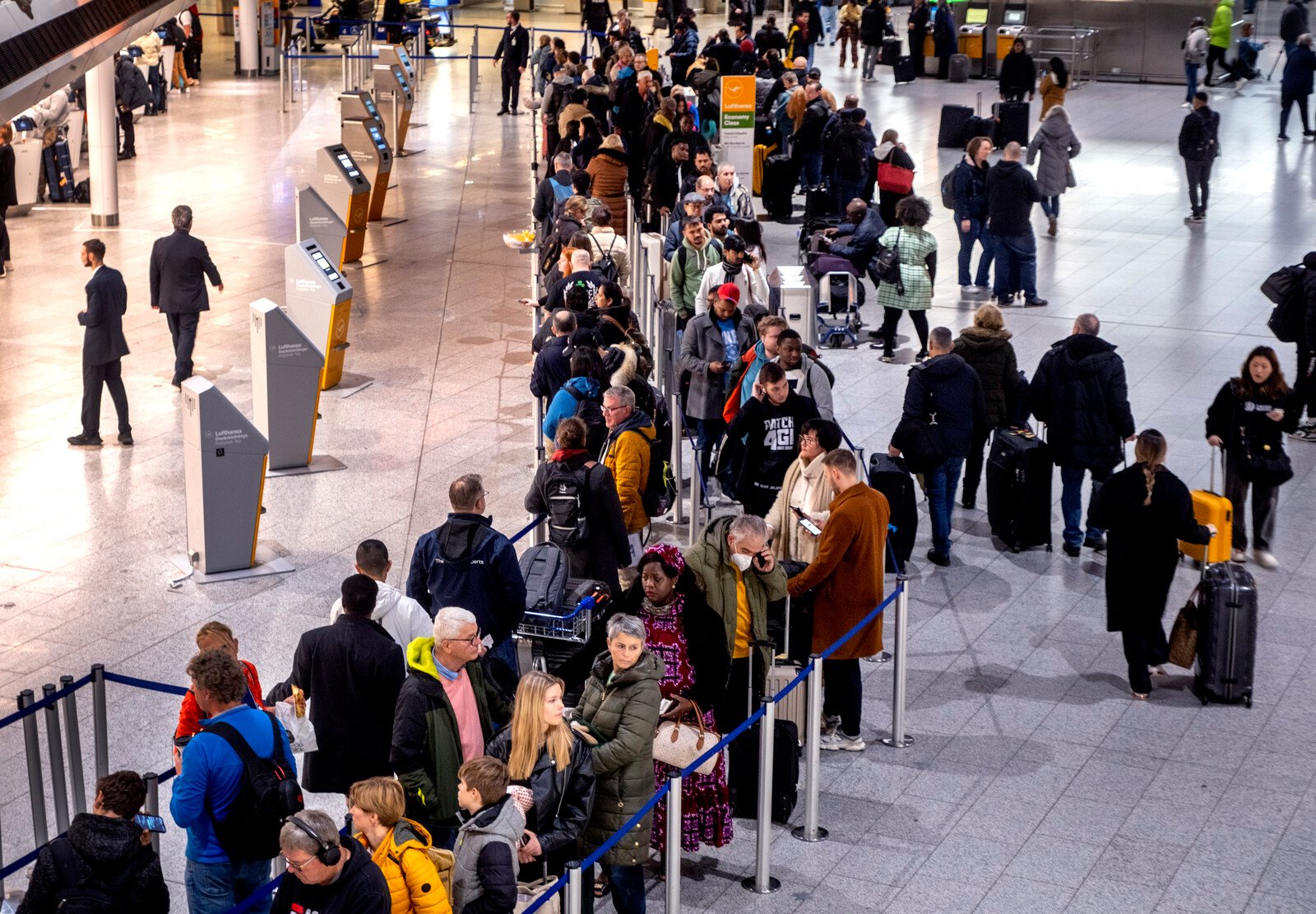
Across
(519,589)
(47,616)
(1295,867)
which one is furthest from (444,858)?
(47,616)

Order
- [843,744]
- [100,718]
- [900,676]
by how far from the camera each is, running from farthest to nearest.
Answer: [843,744], [900,676], [100,718]

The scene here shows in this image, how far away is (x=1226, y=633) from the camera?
29.7 ft

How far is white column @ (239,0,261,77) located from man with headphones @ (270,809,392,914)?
36.4 meters

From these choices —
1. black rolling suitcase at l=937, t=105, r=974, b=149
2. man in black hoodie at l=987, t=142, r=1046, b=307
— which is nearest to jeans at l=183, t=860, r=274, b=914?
man in black hoodie at l=987, t=142, r=1046, b=307

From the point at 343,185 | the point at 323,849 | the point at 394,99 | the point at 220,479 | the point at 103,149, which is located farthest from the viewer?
the point at 394,99

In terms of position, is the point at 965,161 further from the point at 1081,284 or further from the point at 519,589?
the point at 519,589

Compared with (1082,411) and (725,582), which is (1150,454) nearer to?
(1082,411)

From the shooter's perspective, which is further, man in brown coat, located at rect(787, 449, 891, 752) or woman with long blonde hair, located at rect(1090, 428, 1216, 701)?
woman with long blonde hair, located at rect(1090, 428, 1216, 701)

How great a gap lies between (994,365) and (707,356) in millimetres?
2104

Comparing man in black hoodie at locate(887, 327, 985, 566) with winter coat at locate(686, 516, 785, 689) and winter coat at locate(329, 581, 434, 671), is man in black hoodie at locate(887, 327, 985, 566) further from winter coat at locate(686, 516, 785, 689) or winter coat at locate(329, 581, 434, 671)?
winter coat at locate(329, 581, 434, 671)

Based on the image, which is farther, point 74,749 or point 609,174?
point 609,174

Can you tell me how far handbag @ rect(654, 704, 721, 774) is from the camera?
6.99 meters

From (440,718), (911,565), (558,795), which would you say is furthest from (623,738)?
(911,565)

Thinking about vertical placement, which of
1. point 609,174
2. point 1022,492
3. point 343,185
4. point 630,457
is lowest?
point 1022,492
